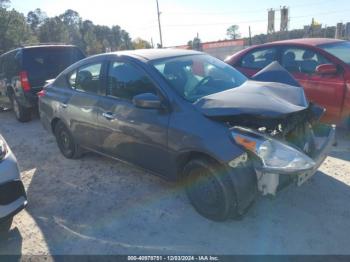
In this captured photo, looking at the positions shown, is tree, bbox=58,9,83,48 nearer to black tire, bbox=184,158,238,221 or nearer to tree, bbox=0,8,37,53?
tree, bbox=0,8,37,53

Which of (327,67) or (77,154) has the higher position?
(327,67)

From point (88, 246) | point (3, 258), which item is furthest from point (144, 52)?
point (3, 258)

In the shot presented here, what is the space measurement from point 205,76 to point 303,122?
1.19m

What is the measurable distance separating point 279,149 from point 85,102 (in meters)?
2.64

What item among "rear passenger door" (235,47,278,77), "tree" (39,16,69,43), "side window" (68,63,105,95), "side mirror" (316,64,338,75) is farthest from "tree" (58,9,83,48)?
"side mirror" (316,64,338,75)

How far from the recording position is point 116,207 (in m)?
3.62

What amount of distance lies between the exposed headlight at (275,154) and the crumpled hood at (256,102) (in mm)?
223

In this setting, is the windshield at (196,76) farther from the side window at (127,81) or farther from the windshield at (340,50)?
the windshield at (340,50)

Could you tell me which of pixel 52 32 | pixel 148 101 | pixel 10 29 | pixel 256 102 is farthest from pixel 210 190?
pixel 52 32

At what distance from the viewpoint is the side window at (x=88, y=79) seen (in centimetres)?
411

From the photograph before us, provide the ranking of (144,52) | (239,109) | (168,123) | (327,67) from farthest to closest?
(327,67)
(144,52)
(168,123)
(239,109)

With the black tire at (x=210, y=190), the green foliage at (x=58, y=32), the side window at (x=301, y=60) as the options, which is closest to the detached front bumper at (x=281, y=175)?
the black tire at (x=210, y=190)

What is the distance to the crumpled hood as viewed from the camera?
2814mm

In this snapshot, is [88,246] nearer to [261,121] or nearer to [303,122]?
[261,121]
